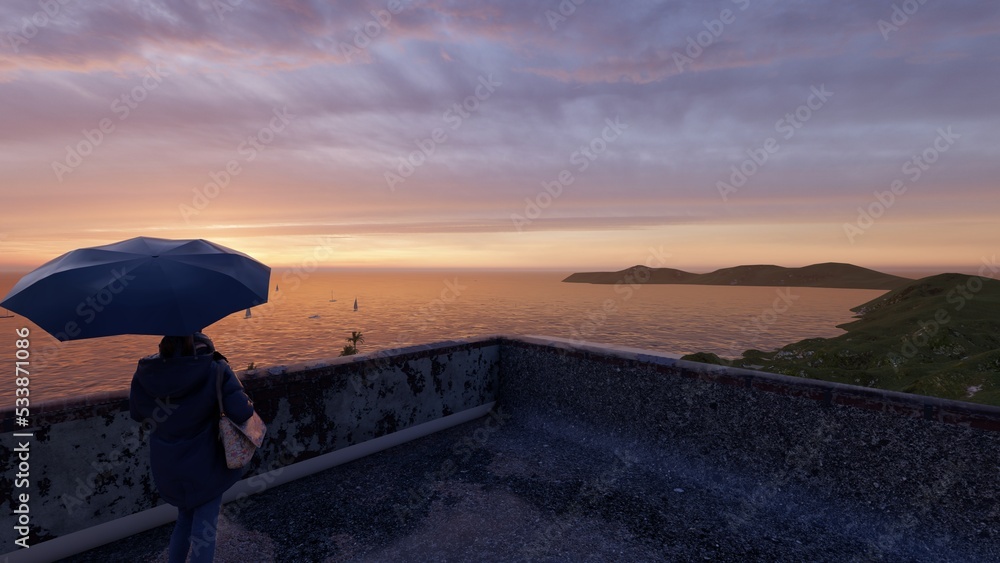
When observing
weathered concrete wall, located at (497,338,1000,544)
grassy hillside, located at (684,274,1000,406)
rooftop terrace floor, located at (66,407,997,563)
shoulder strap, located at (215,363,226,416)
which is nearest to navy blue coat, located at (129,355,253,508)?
shoulder strap, located at (215,363,226,416)

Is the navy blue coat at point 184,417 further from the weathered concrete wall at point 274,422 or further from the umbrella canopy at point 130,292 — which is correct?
the weathered concrete wall at point 274,422

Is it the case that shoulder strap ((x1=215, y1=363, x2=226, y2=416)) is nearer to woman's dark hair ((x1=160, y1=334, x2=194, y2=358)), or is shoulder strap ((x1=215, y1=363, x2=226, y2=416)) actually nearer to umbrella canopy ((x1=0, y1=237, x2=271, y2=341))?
woman's dark hair ((x1=160, y1=334, x2=194, y2=358))

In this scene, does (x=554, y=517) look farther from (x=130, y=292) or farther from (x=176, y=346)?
(x=130, y=292)

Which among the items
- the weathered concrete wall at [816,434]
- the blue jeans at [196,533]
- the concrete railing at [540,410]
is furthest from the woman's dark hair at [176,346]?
the weathered concrete wall at [816,434]

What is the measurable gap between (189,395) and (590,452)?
4.18m

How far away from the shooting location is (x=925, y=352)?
101 feet

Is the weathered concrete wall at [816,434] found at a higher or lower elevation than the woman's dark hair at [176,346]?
lower

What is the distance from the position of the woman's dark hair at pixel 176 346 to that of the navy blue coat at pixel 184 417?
54 millimetres

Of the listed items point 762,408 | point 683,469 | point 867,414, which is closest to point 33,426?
point 683,469

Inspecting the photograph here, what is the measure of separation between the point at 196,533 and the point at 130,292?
1604 millimetres

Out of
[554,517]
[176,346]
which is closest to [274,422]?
[176,346]

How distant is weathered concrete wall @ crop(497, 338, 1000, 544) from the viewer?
3.43 m

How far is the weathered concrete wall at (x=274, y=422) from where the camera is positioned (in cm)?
330

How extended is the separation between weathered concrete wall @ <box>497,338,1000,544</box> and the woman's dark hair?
432cm
